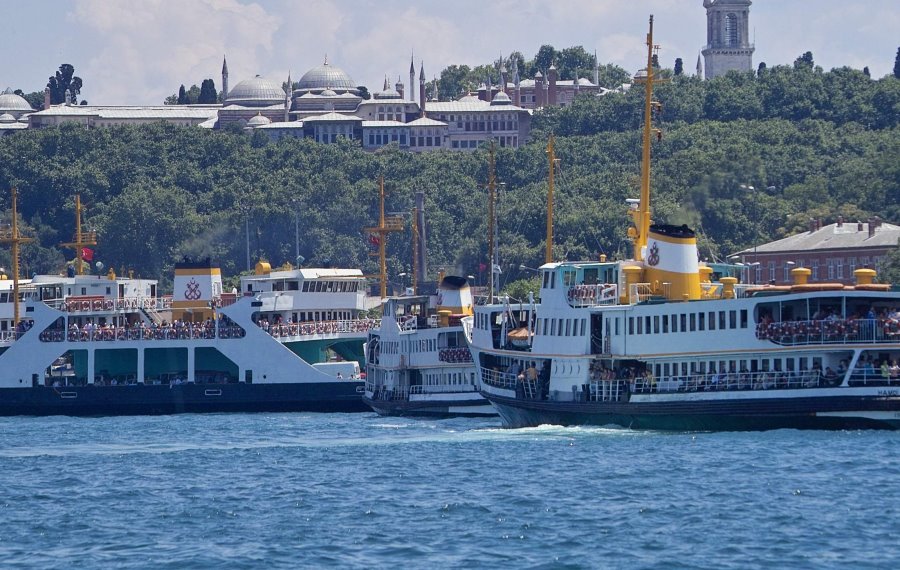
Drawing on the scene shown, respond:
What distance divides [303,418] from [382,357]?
A: 3.46 meters

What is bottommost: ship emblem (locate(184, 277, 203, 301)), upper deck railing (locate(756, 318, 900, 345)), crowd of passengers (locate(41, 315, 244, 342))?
upper deck railing (locate(756, 318, 900, 345))

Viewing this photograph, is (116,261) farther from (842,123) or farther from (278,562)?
(278,562)

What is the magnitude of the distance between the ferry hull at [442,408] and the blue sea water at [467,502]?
9196mm

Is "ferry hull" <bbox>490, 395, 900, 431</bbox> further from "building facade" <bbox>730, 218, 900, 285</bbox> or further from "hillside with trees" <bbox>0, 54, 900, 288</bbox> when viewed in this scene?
"hillside with trees" <bbox>0, 54, 900, 288</bbox>

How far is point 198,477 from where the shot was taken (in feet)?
181

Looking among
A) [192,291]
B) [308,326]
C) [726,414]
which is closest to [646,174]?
[726,414]

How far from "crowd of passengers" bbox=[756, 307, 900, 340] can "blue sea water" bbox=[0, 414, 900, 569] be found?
8.01ft

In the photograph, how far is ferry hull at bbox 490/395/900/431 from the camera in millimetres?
56344

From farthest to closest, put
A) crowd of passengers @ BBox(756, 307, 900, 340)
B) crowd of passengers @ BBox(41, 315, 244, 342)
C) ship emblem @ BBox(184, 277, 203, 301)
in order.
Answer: ship emblem @ BBox(184, 277, 203, 301)
crowd of passengers @ BBox(41, 315, 244, 342)
crowd of passengers @ BBox(756, 307, 900, 340)

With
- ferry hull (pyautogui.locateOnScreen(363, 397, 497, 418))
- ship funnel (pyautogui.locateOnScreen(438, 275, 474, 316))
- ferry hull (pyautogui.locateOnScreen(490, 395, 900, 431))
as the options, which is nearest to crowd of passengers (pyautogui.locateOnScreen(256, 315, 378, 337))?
ship funnel (pyautogui.locateOnScreen(438, 275, 474, 316))

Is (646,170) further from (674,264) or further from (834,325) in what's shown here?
(834,325)

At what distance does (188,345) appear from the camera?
86.3 meters

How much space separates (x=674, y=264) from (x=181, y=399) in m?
26.9

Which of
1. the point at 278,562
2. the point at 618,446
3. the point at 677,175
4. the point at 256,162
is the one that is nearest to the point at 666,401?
the point at 618,446
